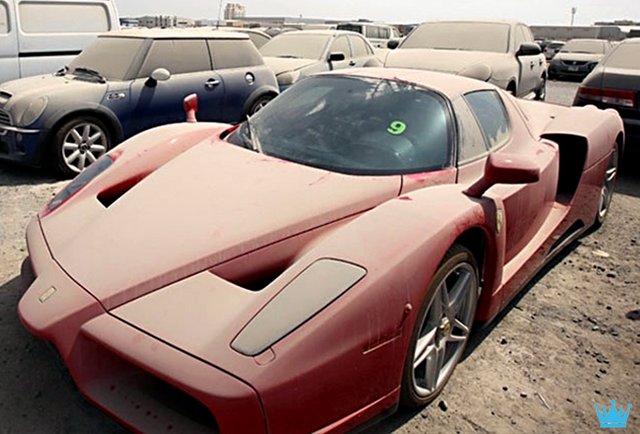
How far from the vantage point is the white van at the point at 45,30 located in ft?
23.7

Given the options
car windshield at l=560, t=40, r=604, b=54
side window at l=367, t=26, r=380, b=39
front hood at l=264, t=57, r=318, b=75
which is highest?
front hood at l=264, t=57, r=318, b=75

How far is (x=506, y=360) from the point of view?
2.78 meters

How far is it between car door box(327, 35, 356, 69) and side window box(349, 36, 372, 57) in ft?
0.53

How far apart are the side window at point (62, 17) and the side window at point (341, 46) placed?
11.4ft

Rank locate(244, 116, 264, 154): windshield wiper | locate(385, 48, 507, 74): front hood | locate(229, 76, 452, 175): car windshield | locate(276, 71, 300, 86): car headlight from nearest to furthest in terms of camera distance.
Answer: locate(229, 76, 452, 175): car windshield → locate(244, 116, 264, 154): windshield wiper → locate(385, 48, 507, 74): front hood → locate(276, 71, 300, 86): car headlight

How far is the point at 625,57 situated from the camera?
254 inches

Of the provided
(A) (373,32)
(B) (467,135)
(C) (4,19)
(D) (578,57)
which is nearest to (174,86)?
(C) (4,19)

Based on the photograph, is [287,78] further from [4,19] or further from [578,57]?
[578,57]

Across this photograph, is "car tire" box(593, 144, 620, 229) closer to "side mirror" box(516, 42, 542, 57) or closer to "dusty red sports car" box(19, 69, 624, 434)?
"dusty red sports car" box(19, 69, 624, 434)

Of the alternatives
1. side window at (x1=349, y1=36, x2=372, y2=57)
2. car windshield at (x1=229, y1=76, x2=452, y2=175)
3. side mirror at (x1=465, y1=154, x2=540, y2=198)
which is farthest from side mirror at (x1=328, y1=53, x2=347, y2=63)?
side mirror at (x1=465, y1=154, x2=540, y2=198)

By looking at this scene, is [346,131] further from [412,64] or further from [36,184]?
[412,64]

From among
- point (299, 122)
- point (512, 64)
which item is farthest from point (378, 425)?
point (512, 64)

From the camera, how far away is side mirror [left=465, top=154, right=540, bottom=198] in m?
2.41

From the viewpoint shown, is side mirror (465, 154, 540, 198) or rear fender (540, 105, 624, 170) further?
rear fender (540, 105, 624, 170)
